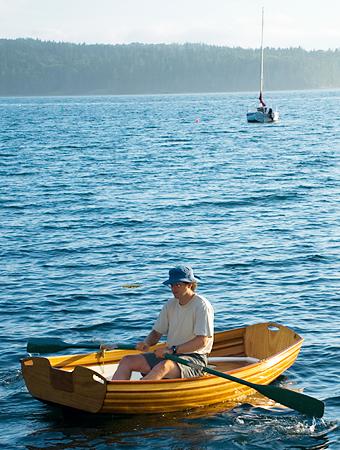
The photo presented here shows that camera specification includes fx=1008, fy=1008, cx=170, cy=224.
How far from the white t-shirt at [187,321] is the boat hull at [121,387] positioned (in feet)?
2.09

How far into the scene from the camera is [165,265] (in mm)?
25406

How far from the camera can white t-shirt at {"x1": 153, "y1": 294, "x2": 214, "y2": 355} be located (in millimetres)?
14414

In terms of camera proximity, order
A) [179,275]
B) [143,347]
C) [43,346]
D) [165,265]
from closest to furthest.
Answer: [179,275] < [143,347] < [43,346] < [165,265]

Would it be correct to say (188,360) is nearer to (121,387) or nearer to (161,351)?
(161,351)

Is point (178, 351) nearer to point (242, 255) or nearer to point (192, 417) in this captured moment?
point (192, 417)

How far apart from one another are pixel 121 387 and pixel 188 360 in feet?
3.47

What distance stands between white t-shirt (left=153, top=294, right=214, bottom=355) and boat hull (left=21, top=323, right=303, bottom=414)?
0.64 metres

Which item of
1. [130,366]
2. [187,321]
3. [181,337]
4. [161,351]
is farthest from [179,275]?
[130,366]

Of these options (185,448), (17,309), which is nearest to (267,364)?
(185,448)

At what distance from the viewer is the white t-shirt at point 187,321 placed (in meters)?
Result: 14.4

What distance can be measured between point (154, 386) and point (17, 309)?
296 inches

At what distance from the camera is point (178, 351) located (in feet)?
47.6

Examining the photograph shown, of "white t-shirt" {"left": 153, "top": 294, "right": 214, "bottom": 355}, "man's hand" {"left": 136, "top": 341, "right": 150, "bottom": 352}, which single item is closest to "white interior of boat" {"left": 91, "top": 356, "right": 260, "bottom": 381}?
"man's hand" {"left": 136, "top": 341, "right": 150, "bottom": 352}

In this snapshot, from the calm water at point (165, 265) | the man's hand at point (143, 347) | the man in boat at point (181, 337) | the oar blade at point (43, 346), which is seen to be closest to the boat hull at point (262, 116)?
the calm water at point (165, 265)
